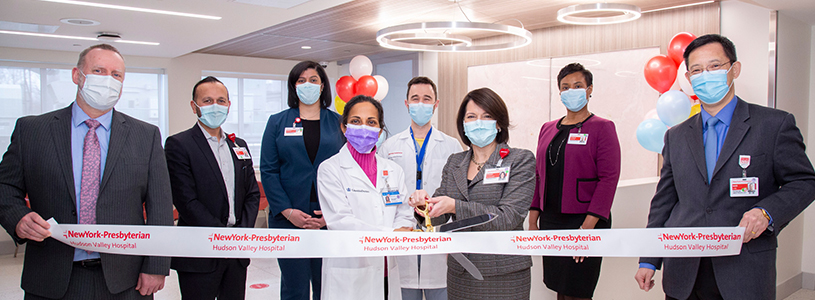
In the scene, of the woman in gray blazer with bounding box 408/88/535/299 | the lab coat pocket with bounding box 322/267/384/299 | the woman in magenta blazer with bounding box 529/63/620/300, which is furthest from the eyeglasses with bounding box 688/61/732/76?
the lab coat pocket with bounding box 322/267/384/299

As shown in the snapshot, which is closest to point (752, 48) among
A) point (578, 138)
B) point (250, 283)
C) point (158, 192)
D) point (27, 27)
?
point (578, 138)

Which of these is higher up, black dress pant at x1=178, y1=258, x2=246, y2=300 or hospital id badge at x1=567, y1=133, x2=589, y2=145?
hospital id badge at x1=567, y1=133, x2=589, y2=145

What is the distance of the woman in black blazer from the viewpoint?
3139 millimetres

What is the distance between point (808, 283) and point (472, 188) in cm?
499

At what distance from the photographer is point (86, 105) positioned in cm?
241

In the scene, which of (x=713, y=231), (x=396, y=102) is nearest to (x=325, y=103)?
(x=713, y=231)

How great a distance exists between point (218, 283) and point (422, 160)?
1.42 meters

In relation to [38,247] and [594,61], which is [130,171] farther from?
[594,61]

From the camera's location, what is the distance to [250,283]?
5773mm

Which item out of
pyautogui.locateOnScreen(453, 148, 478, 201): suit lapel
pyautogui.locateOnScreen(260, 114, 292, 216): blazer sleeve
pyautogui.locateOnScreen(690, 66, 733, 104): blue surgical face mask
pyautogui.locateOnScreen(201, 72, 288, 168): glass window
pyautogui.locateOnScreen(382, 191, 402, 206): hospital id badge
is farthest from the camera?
pyautogui.locateOnScreen(201, 72, 288, 168): glass window

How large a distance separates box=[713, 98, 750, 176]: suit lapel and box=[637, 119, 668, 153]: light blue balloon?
2313 mm

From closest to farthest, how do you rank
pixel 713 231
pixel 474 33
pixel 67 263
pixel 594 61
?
pixel 713 231 < pixel 67 263 < pixel 594 61 < pixel 474 33

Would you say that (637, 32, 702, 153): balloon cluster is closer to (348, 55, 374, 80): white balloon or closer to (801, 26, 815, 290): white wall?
(801, 26, 815, 290): white wall

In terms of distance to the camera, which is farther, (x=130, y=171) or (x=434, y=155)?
(x=434, y=155)
